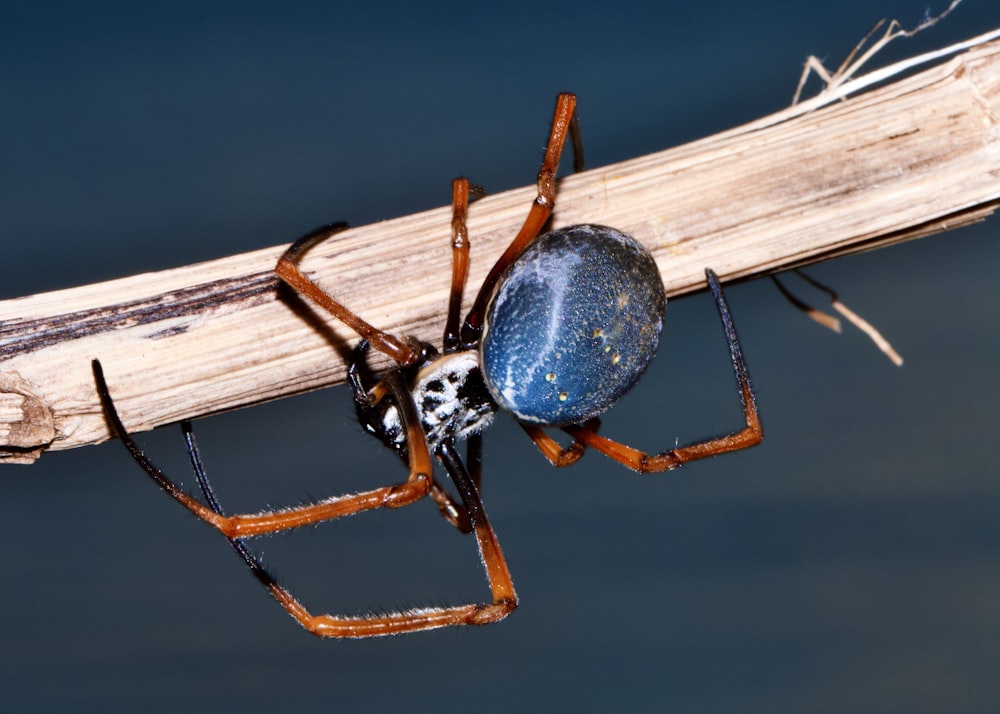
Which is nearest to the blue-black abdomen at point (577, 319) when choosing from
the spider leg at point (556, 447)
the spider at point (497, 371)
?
the spider at point (497, 371)

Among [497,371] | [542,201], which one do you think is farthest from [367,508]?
[542,201]

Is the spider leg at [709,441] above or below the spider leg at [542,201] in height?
below

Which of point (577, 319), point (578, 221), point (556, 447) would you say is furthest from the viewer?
point (556, 447)

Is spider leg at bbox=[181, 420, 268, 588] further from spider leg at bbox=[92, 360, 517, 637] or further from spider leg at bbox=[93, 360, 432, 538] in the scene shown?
spider leg at bbox=[93, 360, 432, 538]

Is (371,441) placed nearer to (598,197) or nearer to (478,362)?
(478,362)

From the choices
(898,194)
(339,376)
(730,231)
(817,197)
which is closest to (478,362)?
(339,376)

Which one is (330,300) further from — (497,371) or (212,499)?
(212,499)

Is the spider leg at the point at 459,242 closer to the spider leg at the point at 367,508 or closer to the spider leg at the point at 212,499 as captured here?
the spider leg at the point at 367,508

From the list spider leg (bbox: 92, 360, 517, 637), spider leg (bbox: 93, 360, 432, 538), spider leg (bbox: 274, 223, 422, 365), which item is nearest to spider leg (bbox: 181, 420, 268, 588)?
spider leg (bbox: 92, 360, 517, 637)
